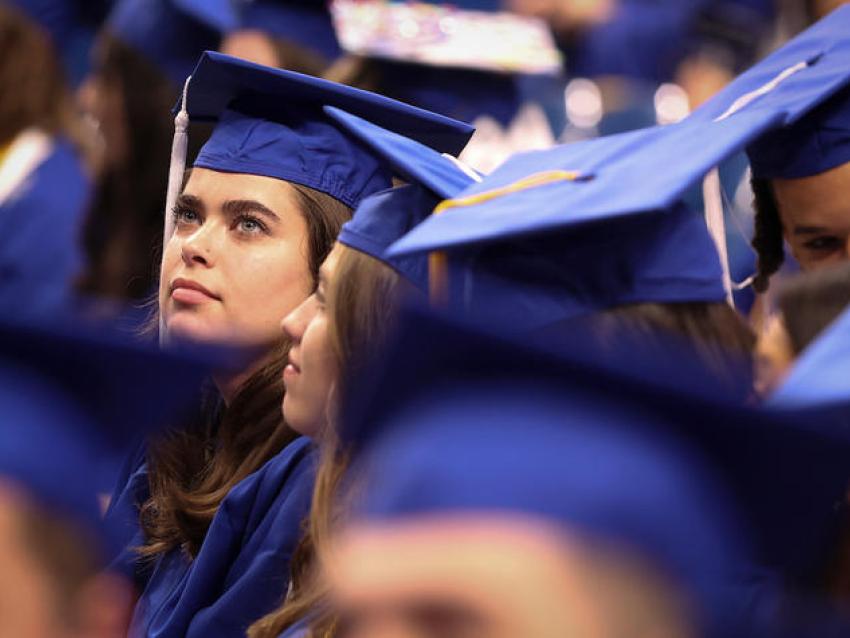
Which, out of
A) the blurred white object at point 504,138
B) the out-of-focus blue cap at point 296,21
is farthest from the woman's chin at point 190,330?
the out-of-focus blue cap at point 296,21

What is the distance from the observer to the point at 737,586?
1262mm

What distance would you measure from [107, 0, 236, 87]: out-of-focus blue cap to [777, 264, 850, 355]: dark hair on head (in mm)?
2721

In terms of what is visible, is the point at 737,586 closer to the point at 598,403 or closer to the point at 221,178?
the point at 598,403

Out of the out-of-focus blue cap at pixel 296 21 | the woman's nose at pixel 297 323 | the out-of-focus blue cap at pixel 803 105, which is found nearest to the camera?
the woman's nose at pixel 297 323

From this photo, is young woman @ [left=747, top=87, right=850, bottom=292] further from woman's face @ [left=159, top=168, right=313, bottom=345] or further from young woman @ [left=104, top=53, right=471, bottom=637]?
woman's face @ [left=159, top=168, right=313, bottom=345]

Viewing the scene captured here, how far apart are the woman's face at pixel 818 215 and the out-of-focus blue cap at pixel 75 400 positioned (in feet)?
4.68

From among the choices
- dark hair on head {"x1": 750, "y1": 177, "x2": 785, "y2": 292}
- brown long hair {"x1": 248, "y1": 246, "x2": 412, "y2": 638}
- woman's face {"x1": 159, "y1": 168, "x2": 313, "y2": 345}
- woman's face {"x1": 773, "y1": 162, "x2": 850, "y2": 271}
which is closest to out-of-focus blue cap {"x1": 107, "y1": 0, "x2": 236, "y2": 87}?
woman's face {"x1": 159, "y1": 168, "x2": 313, "y2": 345}

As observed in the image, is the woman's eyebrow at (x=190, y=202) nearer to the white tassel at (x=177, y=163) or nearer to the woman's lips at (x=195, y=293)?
the white tassel at (x=177, y=163)

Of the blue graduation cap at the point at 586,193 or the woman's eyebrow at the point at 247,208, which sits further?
the woman's eyebrow at the point at 247,208

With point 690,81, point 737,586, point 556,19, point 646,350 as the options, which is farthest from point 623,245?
point 556,19

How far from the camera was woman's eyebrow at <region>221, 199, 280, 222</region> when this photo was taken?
2711 millimetres

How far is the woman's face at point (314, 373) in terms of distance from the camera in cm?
208

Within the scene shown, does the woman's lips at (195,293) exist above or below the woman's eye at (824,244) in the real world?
below

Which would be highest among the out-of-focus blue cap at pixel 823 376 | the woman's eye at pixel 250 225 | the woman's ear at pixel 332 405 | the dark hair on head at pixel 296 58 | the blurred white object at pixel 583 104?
the out-of-focus blue cap at pixel 823 376
